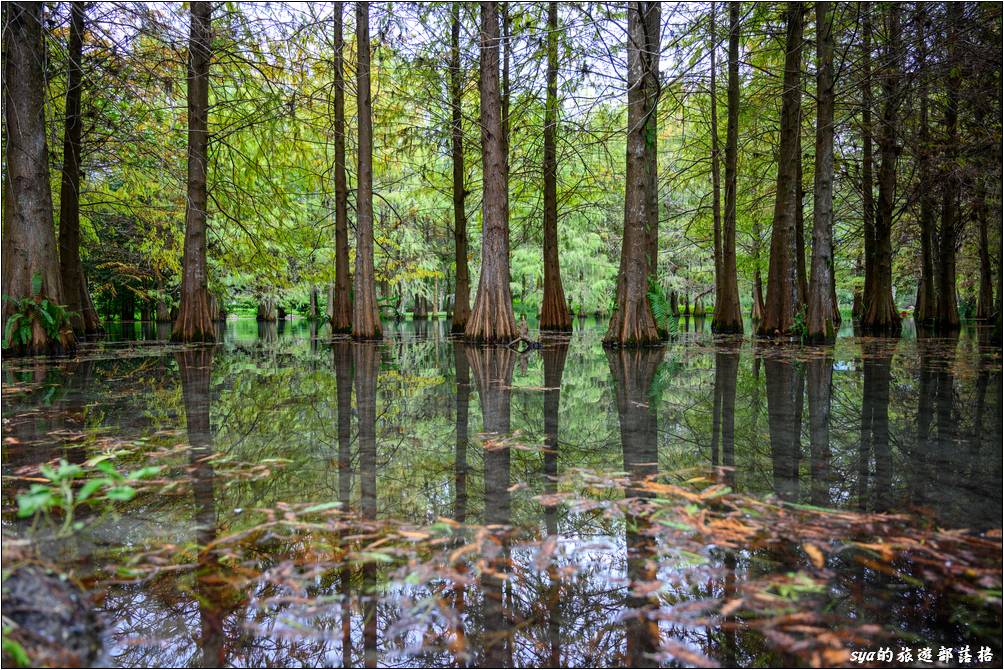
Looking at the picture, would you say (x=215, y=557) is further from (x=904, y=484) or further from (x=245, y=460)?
Answer: (x=904, y=484)

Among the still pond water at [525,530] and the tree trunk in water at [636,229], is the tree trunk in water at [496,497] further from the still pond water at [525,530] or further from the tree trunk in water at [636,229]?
the tree trunk in water at [636,229]

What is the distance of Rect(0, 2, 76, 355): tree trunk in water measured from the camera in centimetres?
793

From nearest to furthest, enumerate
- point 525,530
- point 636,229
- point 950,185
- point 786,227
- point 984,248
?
point 525,530 → point 636,229 → point 950,185 → point 786,227 → point 984,248

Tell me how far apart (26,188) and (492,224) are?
7.14m

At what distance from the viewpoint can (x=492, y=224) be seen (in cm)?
1111

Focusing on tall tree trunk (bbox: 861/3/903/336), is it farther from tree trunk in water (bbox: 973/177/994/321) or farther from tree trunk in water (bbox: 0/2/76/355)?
tree trunk in water (bbox: 0/2/76/355)

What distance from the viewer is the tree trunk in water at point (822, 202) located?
36.1 feet

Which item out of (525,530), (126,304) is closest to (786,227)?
(525,530)

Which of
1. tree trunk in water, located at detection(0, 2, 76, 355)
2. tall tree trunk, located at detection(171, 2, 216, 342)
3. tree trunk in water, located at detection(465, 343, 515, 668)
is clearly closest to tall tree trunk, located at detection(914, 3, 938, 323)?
tree trunk in water, located at detection(465, 343, 515, 668)

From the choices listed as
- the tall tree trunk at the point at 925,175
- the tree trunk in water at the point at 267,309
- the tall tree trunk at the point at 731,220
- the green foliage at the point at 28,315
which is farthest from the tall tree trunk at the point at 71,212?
the tree trunk in water at the point at 267,309

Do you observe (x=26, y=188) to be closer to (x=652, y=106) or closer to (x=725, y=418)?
(x=652, y=106)

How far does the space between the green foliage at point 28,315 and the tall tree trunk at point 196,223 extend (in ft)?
11.5

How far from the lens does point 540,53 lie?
34.8 feet

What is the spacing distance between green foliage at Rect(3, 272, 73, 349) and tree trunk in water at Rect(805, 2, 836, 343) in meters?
12.7
